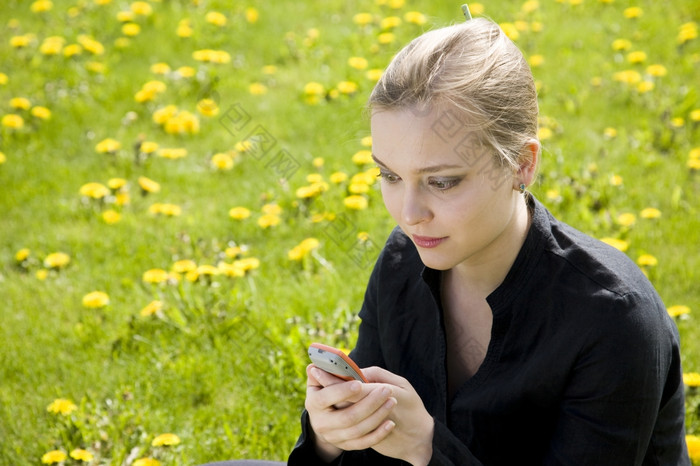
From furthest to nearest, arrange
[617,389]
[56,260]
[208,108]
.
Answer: [208,108]
[56,260]
[617,389]

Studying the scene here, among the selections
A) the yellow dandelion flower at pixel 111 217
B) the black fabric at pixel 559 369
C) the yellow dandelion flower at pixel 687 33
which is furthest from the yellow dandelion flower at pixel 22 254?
the yellow dandelion flower at pixel 687 33

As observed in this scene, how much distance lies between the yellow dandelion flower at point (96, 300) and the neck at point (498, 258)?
1.99 metres

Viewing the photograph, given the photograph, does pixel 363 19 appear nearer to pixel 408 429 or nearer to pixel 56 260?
pixel 56 260

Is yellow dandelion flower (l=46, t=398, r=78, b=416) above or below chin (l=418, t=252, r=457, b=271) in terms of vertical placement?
below

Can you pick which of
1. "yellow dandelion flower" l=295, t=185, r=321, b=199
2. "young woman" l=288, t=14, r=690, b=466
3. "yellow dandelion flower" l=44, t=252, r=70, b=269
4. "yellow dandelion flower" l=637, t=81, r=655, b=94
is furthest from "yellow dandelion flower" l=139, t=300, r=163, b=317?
"yellow dandelion flower" l=637, t=81, r=655, b=94

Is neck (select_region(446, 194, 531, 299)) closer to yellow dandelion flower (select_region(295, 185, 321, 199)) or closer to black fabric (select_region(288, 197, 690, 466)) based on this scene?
black fabric (select_region(288, 197, 690, 466))

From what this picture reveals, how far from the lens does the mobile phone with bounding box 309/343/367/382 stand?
1.61 m

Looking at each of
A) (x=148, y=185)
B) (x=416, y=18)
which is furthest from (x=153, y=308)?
(x=416, y=18)

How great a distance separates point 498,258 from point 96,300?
2.14 m

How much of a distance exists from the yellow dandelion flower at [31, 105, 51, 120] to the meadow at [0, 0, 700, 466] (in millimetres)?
61

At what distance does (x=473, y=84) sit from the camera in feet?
5.41

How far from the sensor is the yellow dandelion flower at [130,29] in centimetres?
582

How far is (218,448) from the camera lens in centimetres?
275

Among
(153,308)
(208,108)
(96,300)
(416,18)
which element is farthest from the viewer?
(416,18)
